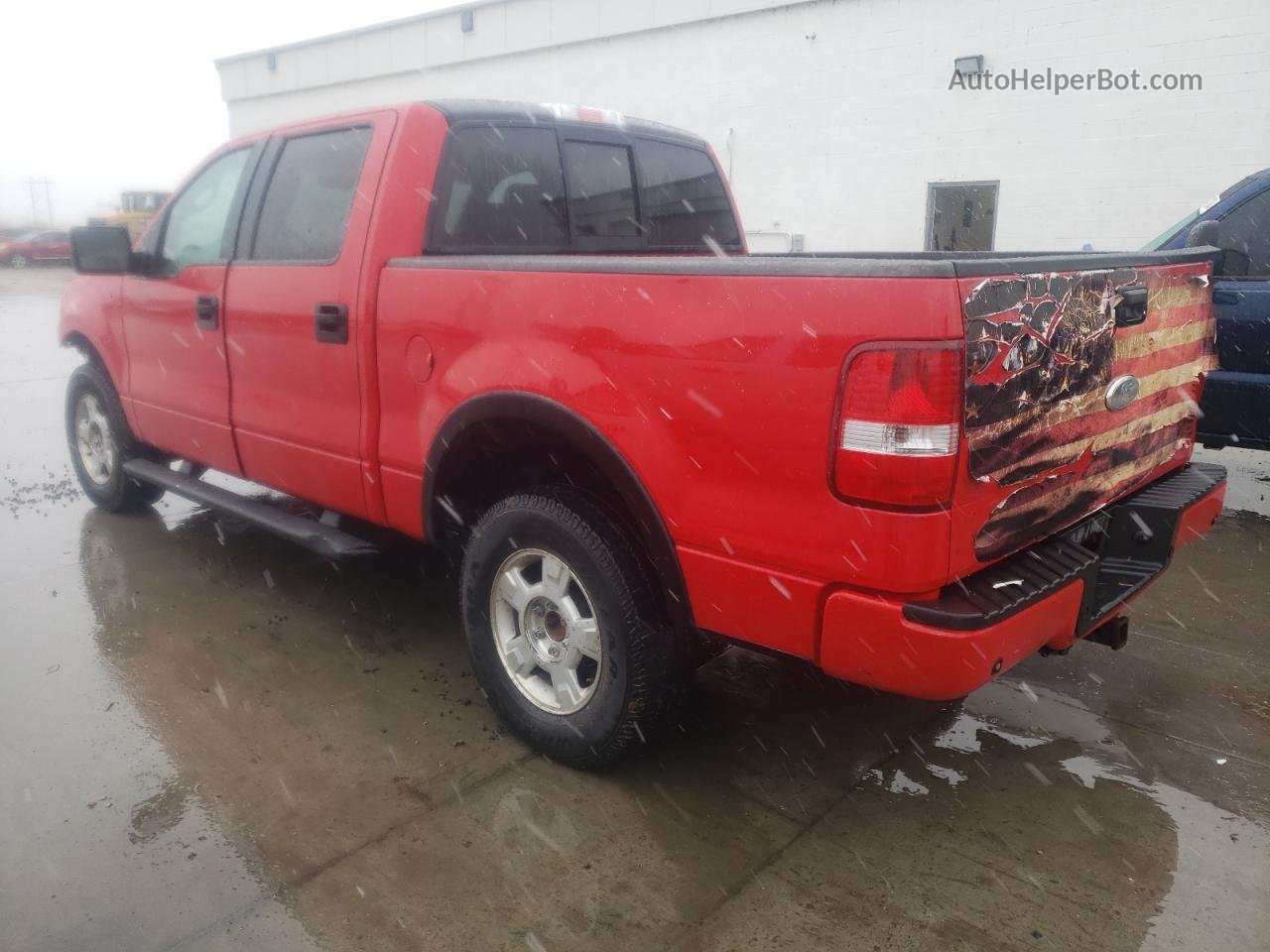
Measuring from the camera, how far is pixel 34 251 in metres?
29.1

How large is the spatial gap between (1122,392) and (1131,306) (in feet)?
0.74

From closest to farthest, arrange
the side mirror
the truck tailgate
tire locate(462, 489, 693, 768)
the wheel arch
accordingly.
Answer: the truck tailgate → the wheel arch → tire locate(462, 489, 693, 768) → the side mirror

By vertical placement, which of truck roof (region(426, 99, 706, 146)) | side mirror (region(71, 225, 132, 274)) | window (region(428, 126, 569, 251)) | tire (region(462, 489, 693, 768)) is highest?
truck roof (region(426, 99, 706, 146))

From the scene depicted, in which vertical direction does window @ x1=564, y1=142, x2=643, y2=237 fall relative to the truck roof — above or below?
below

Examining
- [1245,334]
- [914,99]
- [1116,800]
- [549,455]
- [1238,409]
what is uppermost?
[914,99]

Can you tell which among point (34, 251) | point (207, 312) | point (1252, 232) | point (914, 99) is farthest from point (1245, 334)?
point (34, 251)

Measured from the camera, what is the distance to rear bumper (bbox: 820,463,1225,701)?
2100mm

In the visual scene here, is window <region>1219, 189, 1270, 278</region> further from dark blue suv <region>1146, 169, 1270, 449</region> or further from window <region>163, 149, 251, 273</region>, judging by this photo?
window <region>163, 149, 251, 273</region>

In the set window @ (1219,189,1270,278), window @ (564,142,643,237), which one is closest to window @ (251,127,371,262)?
window @ (564,142,643,237)

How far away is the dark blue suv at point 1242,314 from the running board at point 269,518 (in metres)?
4.58

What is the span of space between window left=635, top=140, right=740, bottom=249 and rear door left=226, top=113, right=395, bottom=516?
1185 mm

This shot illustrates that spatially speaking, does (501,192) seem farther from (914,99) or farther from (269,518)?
(914,99)

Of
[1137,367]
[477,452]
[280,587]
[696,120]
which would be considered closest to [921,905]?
[1137,367]

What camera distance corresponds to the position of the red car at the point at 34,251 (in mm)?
29016
